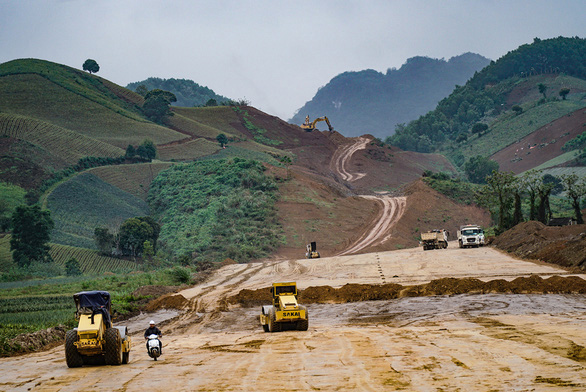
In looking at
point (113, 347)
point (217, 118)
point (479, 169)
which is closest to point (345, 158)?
point (479, 169)

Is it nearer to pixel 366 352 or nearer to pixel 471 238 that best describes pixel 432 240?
pixel 471 238

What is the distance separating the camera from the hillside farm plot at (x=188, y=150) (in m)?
120

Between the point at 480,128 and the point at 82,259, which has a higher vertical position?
the point at 480,128

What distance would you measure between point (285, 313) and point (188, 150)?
106 metres

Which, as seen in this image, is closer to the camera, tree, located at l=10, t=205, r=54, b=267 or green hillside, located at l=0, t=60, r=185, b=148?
tree, located at l=10, t=205, r=54, b=267

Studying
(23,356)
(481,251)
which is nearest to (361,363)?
(23,356)

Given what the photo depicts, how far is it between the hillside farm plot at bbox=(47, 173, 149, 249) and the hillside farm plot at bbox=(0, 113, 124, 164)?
1030 cm

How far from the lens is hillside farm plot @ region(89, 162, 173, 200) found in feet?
333

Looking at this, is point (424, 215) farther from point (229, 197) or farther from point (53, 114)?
point (53, 114)

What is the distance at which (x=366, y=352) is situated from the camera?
16500 millimetres

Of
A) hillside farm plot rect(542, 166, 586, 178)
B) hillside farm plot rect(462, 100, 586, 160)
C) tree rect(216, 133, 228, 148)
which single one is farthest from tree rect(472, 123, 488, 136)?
tree rect(216, 133, 228, 148)

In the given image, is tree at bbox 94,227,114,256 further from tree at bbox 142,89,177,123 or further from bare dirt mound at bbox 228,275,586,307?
tree at bbox 142,89,177,123

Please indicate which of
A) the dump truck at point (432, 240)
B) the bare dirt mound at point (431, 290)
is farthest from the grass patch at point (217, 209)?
the bare dirt mound at point (431, 290)

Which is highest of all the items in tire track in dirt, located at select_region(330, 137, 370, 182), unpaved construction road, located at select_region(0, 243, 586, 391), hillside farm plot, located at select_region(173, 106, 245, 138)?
hillside farm plot, located at select_region(173, 106, 245, 138)
